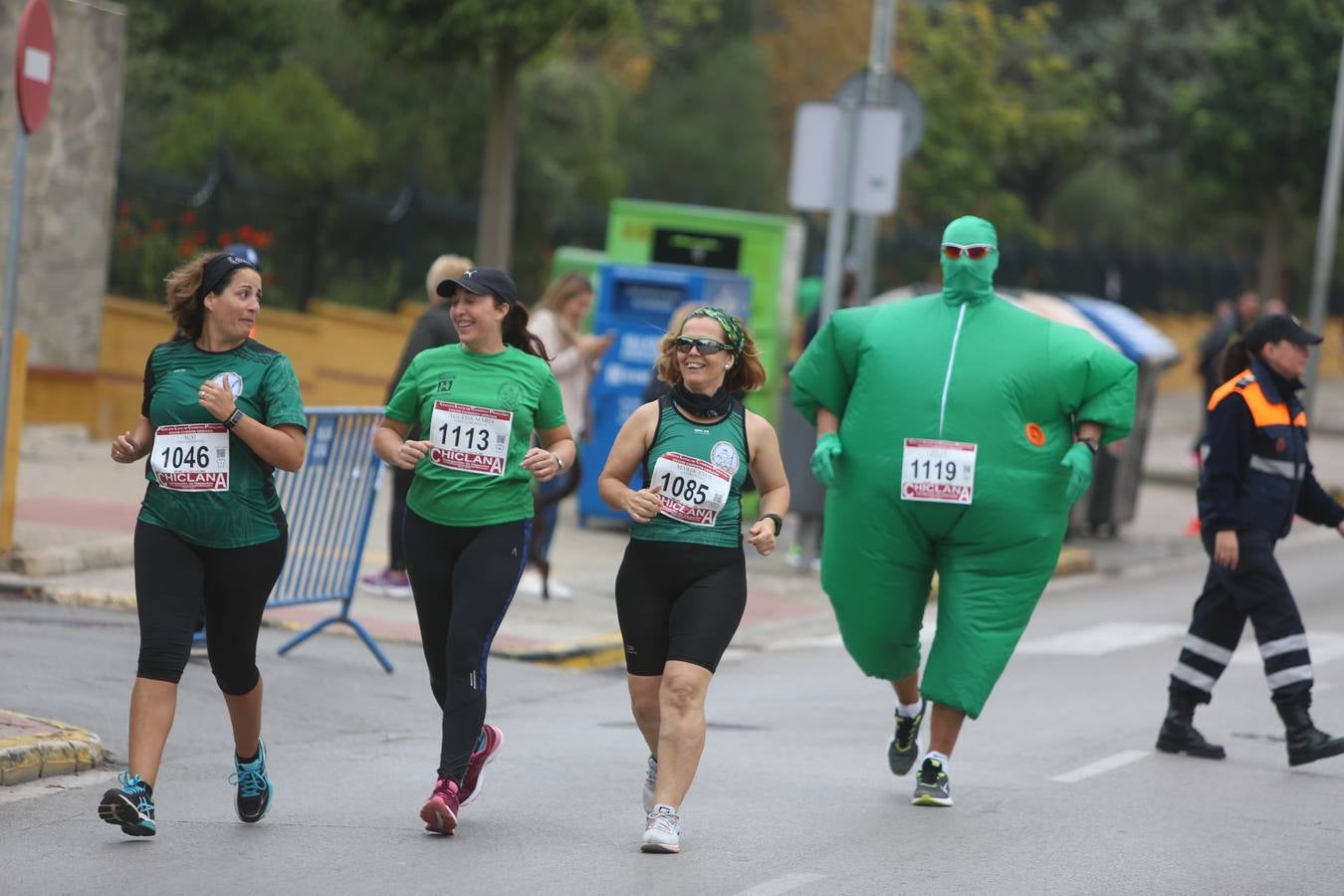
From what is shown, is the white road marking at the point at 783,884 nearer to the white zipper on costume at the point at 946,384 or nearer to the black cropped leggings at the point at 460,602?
the black cropped leggings at the point at 460,602

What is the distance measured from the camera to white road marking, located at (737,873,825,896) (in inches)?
241

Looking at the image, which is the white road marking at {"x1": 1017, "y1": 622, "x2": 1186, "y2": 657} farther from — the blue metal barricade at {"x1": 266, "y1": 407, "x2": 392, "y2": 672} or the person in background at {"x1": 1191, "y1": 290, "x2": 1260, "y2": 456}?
the person in background at {"x1": 1191, "y1": 290, "x2": 1260, "y2": 456}

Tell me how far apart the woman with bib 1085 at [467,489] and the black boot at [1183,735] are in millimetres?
3301

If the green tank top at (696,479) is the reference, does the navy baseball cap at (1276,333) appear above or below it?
above

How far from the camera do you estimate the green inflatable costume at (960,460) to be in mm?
7590

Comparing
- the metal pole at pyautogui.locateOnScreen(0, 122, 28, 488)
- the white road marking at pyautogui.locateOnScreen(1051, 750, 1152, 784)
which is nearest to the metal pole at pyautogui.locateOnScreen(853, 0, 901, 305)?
the metal pole at pyautogui.locateOnScreen(0, 122, 28, 488)

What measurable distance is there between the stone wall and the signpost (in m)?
6.28

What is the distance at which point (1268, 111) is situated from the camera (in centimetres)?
3134

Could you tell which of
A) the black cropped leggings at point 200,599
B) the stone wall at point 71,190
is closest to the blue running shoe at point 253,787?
the black cropped leggings at point 200,599

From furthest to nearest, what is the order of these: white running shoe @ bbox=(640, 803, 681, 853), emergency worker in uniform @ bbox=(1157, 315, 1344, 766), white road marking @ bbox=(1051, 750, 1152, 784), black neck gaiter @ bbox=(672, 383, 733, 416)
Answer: emergency worker in uniform @ bbox=(1157, 315, 1344, 766) < white road marking @ bbox=(1051, 750, 1152, 784) < black neck gaiter @ bbox=(672, 383, 733, 416) < white running shoe @ bbox=(640, 803, 681, 853)

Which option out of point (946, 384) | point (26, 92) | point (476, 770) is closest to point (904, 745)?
point (946, 384)

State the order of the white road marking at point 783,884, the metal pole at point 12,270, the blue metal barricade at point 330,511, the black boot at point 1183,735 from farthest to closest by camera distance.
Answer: the blue metal barricade at point 330,511, the metal pole at point 12,270, the black boot at point 1183,735, the white road marking at point 783,884

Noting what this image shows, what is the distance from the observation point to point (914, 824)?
7.29 m

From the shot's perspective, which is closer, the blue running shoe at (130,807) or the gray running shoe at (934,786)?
the blue running shoe at (130,807)
